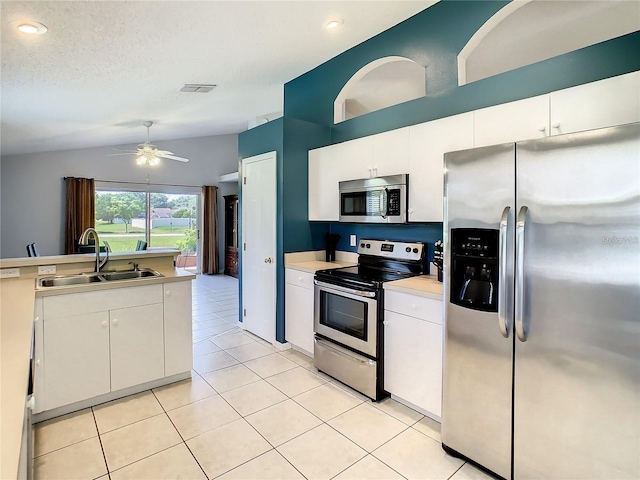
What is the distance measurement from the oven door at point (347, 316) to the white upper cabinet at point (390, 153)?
3.49 feet

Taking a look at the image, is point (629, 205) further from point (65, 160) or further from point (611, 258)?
point (65, 160)

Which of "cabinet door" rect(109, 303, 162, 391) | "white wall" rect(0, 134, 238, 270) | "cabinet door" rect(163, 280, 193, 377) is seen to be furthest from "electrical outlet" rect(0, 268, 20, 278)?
"white wall" rect(0, 134, 238, 270)

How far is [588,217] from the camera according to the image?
1476 millimetres

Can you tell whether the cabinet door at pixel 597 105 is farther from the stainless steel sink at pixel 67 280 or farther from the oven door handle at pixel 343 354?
the stainless steel sink at pixel 67 280

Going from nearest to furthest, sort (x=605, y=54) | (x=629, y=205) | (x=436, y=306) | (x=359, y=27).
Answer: (x=629, y=205) → (x=605, y=54) → (x=436, y=306) → (x=359, y=27)

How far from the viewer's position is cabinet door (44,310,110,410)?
91.7 inches

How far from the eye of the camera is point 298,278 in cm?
345

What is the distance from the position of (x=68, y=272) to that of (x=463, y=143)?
10.6 ft

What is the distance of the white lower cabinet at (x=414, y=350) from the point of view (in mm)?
2266

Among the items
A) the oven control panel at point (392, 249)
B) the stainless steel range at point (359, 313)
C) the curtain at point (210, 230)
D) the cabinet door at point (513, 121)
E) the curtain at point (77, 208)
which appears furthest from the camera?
the curtain at point (210, 230)

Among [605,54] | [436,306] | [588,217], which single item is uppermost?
[605,54]

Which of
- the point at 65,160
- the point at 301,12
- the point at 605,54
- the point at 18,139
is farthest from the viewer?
the point at 65,160

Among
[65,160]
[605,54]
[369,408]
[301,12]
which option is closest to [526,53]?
[605,54]

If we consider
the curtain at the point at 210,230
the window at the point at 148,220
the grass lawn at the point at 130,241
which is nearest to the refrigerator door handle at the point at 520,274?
the window at the point at 148,220
